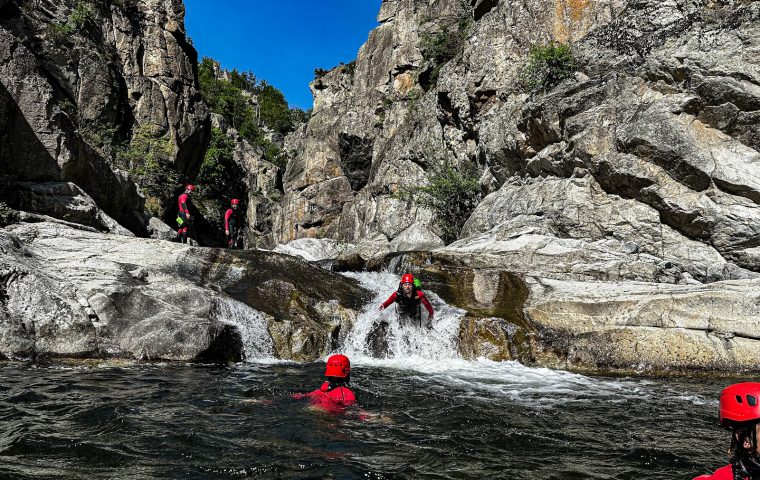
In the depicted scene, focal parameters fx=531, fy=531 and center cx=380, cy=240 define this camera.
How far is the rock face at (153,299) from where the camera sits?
1239 cm

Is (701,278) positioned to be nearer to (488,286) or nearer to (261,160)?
(488,286)

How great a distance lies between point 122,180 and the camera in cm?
2625

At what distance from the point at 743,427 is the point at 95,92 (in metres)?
38.4

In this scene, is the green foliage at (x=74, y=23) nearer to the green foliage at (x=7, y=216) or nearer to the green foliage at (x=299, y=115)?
the green foliage at (x=7, y=216)

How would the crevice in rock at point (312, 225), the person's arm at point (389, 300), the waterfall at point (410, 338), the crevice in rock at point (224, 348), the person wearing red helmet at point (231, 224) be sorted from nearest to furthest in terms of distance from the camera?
the crevice in rock at point (224, 348) < the waterfall at point (410, 338) < the person's arm at point (389, 300) < the person wearing red helmet at point (231, 224) < the crevice in rock at point (312, 225)

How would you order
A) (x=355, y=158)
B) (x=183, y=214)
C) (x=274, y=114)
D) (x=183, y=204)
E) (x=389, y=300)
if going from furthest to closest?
(x=274, y=114) < (x=355, y=158) < (x=183, y=214) < (x=183, y=204) < (x=389, y=300)

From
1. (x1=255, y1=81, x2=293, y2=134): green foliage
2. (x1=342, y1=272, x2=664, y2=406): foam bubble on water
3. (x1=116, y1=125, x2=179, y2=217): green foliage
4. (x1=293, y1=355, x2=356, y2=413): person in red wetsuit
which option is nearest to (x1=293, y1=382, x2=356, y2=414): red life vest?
(x1=293, y1=355, x2=356, y2=413): person in red wetsuit

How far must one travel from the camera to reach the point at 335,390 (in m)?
8.61

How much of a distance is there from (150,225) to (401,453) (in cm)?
2550

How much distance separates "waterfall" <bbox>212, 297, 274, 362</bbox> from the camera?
1362cm

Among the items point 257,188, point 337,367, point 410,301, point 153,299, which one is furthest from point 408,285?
point 257,188

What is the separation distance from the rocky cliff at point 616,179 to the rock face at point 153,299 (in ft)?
15.7

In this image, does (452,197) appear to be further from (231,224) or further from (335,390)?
(335,390)

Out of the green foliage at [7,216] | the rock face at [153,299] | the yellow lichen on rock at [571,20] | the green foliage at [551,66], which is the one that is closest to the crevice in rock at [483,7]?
the yellow lichen on rock at [571,20]
